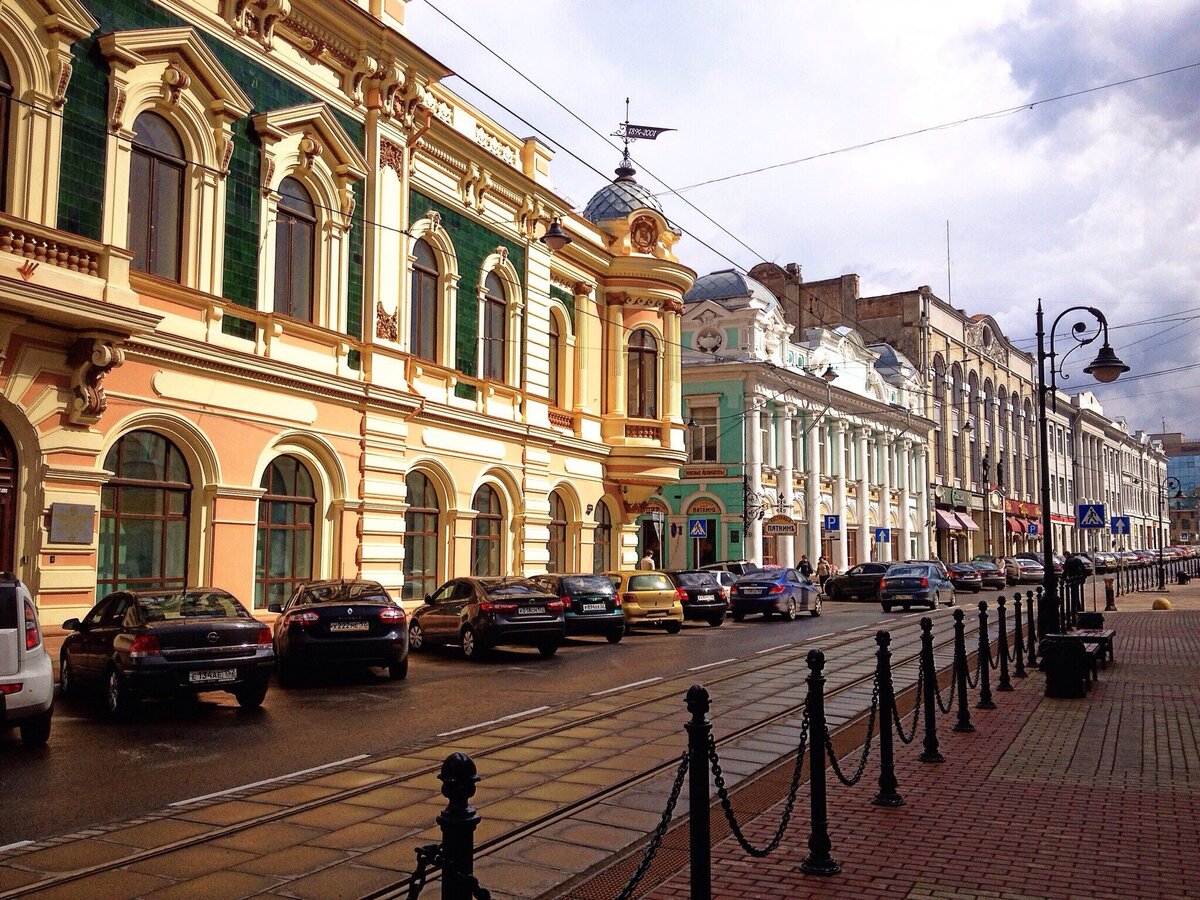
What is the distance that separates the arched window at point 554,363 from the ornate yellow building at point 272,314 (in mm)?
66

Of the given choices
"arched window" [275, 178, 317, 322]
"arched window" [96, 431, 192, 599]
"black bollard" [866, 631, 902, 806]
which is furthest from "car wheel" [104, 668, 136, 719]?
"arched window" [275, 178, 317, 322]

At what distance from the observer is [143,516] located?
55.9 ft

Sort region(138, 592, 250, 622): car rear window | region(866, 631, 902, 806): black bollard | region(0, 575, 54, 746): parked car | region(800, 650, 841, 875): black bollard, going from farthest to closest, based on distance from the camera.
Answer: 1. region(138, 592, 250, 622): car rear window
2. region(0, 575, 54, 746): parked car
3. region(866, 631, 902, 806): black bollard
4. region(800, 650, 841, 875): black bollard

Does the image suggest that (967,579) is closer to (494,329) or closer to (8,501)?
(494,329)

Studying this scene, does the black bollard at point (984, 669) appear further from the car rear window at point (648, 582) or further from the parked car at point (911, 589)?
the parked car at point (911, 589)

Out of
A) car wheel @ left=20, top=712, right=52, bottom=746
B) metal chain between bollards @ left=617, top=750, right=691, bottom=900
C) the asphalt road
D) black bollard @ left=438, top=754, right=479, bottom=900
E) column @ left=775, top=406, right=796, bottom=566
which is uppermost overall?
column @ left=775, top=406, right=796, bottom=566

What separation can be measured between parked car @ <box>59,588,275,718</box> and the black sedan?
1.53 m

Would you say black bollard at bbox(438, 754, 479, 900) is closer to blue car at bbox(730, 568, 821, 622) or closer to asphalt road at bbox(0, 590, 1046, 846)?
asphalt road at bbox(0, 590, 1046, 846)

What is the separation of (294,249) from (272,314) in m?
1.81

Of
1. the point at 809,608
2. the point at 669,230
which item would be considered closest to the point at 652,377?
the point at 669,230

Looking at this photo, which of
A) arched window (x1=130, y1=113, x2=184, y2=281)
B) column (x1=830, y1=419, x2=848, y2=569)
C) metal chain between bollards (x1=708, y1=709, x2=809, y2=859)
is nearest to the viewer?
metal chain between bollards (x1=708, y1=709, x2=809, y2=859)

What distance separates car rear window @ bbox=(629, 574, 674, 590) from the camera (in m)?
24.8

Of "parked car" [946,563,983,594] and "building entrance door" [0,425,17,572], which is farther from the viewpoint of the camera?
"parked car" [946,563,983,594]

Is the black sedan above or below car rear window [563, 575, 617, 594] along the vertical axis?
below
